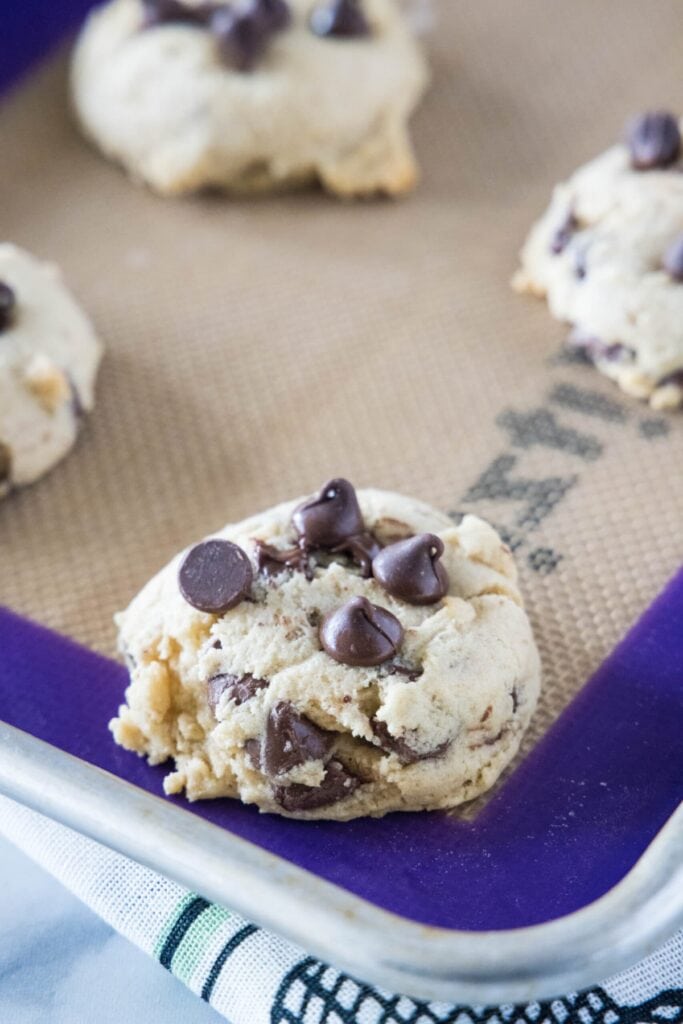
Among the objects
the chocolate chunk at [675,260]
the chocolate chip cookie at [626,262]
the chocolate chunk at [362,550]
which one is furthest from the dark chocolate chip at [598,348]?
the chocolate chunk at [362,550]

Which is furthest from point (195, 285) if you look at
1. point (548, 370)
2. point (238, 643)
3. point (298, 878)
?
point (298, 878)

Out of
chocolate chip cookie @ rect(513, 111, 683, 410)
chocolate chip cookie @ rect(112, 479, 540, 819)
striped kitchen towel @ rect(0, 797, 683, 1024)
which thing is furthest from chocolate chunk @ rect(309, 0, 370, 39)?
striped kitchen towel @ rect(0, 797, 683, 1024)

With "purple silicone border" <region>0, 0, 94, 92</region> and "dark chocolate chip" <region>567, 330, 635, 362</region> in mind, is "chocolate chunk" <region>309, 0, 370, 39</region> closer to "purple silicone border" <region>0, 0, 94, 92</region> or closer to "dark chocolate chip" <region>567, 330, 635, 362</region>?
"purple silicone border" <region>0, 0, 94, 92</region>

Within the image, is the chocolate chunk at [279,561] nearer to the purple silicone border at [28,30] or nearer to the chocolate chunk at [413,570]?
the chocolate chunk at [413,570]

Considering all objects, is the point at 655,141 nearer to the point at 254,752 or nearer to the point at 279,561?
the point at 279,561

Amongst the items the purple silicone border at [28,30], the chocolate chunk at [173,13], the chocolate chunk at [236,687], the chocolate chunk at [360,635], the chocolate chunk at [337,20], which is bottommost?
the purple silicone border at [28,30]

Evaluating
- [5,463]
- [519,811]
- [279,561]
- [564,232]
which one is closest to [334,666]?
[279,561]
